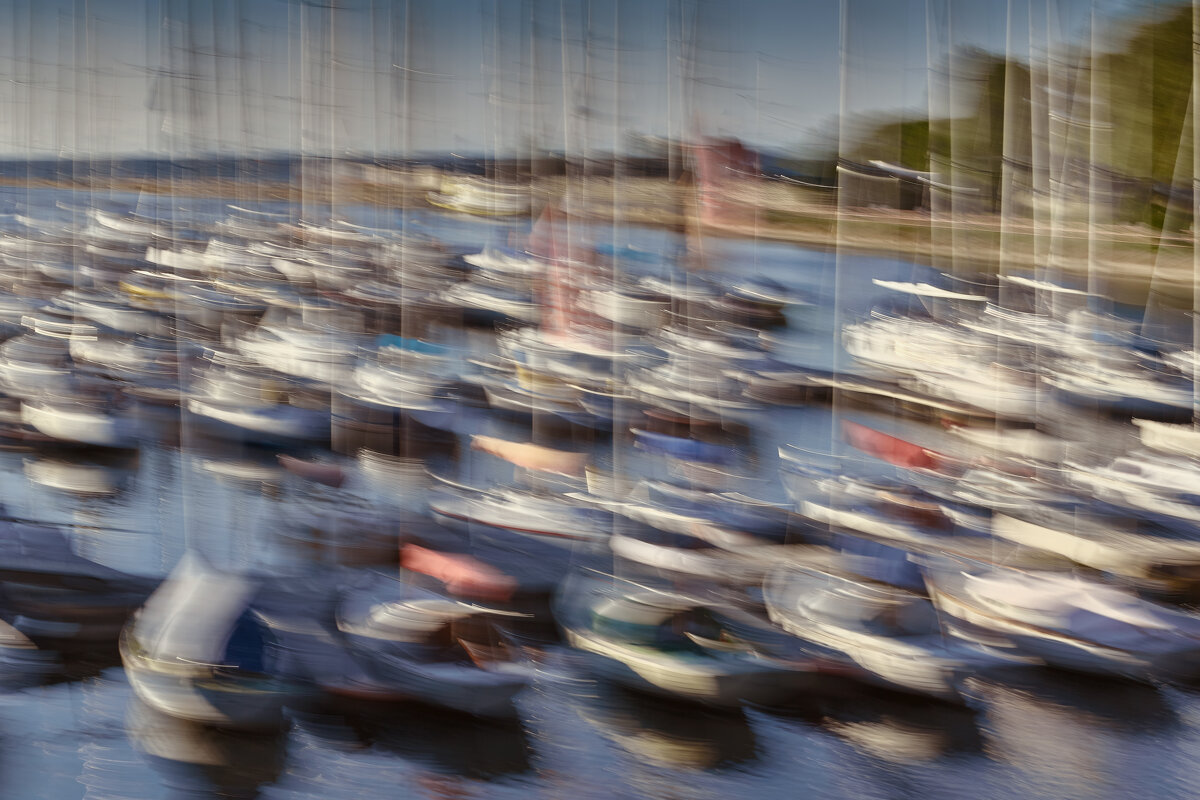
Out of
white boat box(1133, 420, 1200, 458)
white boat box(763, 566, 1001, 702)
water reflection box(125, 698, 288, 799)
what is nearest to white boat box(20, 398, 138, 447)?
water reflection box(125, 698, 288, 799)

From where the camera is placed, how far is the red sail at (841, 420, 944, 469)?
13512mm

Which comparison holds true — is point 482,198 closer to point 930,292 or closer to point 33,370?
point 930,292

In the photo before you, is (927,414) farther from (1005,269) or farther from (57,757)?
(57,757)

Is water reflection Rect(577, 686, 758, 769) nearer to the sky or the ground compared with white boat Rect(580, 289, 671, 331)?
nearer to the ground

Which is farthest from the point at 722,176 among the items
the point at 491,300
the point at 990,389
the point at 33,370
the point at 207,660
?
the point at 207,660

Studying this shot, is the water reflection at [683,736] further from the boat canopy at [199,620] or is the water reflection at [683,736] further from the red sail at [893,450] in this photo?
the red sail at [893,450]

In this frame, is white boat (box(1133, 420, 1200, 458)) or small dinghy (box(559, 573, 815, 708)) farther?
white boat (box(1133, 420, 1200, 458))

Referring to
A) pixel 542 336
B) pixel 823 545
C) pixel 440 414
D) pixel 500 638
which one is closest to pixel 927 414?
pixel 542 336

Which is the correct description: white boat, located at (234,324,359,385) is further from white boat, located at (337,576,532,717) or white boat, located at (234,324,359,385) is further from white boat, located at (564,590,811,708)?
white boat, located at (564,590,811,708)

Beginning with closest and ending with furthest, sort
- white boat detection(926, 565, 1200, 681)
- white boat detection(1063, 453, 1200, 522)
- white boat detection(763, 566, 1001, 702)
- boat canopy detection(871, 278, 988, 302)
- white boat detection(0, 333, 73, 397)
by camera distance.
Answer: white boat detection(763, 566, 1001, 702) < white boat detection(926, 565, 1200, 681) < white boat detection(1063, 453, 1200, 522) < white boat detection(0, 333, 73, 397) < boat canopy detection(871, 278, 988, 302)

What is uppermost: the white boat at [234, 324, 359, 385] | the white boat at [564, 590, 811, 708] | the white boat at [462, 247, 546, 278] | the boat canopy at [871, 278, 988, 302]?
the white boat at [462, 247, 546, 278]

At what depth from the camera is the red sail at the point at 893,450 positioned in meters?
13.5

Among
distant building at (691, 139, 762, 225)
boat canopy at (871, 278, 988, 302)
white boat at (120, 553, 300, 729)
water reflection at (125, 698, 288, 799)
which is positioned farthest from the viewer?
A: boat canopy at (871, 278, 988, 302)

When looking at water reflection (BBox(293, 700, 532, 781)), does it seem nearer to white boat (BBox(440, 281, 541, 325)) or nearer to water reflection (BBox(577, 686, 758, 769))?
water reflection (BBox(577, 686, 758, 769))
